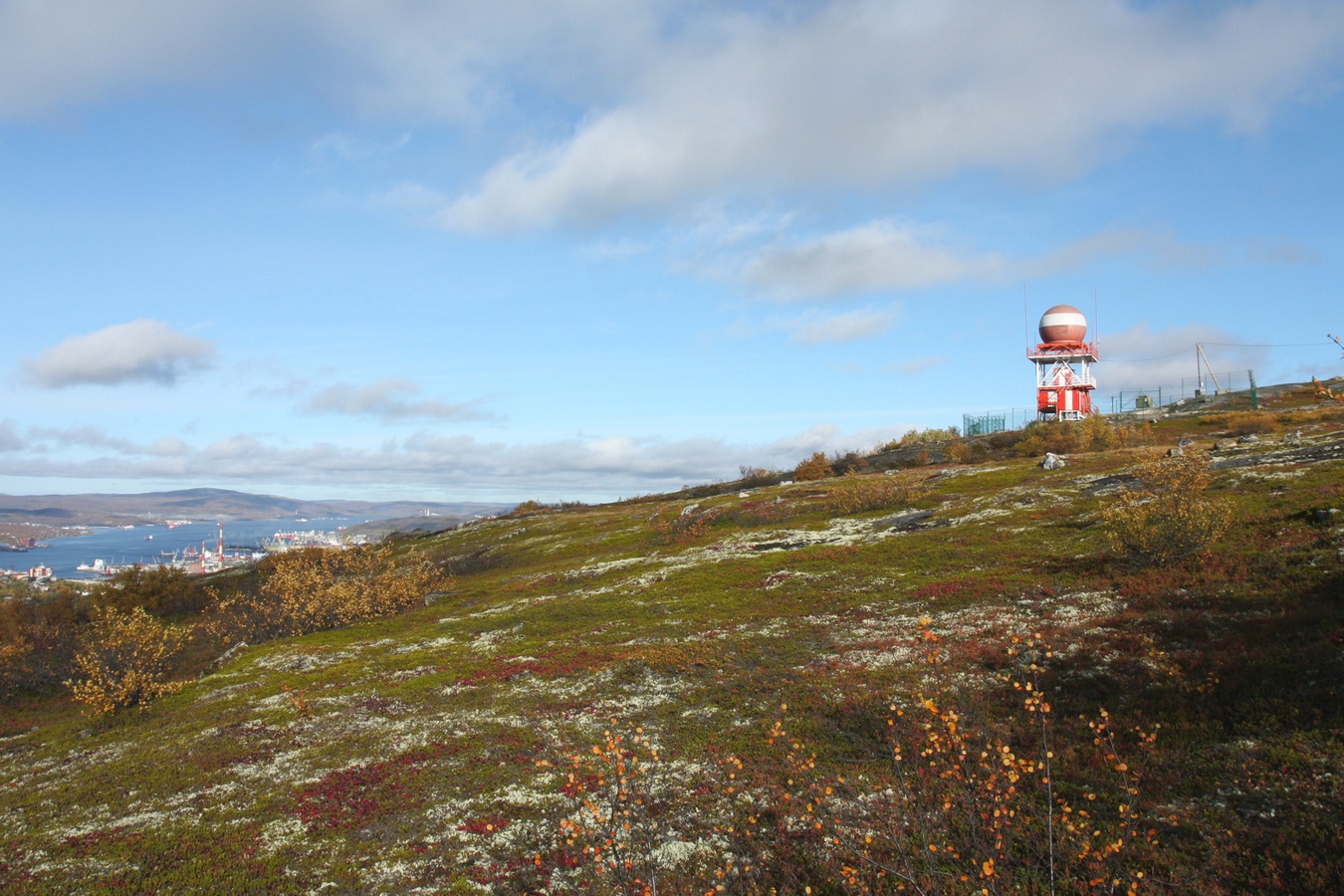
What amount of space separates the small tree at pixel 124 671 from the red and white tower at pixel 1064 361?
430ft

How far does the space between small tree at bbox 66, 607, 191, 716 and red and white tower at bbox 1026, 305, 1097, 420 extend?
430ft

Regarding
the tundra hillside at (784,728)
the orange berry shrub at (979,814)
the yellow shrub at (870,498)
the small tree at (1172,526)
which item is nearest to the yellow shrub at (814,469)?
the yellow shrub at (870,498)

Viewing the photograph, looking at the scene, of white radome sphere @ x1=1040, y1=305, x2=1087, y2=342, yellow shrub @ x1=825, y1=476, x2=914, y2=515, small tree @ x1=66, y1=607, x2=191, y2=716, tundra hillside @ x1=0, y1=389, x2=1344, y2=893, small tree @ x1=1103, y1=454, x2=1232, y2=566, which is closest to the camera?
tundra hillside @ x1=0, y1=389, x2=1344, y2=893

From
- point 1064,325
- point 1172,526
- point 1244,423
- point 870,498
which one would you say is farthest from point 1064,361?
point 1172,526

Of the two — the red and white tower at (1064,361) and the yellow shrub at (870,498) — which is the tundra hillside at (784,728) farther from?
the red and white tower at (1064,361)

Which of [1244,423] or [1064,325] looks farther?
[1064,325]

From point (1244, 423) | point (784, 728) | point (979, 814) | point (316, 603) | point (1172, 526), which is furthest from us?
point (1244, 423)

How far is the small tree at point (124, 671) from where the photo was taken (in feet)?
105

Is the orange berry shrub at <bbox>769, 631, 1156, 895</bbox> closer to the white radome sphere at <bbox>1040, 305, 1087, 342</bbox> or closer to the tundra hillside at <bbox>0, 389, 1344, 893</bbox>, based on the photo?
the tundra hillside at <bbox>0, 389, 1344, 893</bbox>

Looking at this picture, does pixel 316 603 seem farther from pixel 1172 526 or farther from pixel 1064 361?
pixel 1064 361

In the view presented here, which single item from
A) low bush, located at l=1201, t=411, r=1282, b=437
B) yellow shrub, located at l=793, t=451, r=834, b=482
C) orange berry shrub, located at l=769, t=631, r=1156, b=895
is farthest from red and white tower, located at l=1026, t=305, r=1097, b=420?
orange berry shrub, located at l=769, t=631, r=1156, b=895

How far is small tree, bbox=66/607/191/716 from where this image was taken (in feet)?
105

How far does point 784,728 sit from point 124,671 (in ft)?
116

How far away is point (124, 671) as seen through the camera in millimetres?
36156
